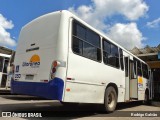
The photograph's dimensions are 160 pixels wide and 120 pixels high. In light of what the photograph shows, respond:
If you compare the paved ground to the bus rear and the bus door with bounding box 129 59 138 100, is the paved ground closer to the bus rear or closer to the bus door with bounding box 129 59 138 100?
the bus rear

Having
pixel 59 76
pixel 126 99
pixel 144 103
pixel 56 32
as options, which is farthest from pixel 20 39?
pixel 144 103

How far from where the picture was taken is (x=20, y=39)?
343 inches

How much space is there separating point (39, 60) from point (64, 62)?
101cm

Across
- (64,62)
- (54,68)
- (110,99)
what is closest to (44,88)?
(54,68)

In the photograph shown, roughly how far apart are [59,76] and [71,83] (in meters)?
0.49

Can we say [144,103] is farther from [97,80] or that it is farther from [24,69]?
[24,69]

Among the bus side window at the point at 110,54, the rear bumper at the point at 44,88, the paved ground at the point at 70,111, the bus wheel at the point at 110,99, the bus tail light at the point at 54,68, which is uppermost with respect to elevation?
the bus side window at the point at 110,54

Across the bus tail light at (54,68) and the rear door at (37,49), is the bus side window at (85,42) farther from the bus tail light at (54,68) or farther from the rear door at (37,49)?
the bus tail light at (54,68)

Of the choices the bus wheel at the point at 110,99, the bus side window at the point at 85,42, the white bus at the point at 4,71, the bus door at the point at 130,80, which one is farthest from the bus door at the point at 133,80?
the white bus at the point at 4,71

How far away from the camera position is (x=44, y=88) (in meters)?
6.96

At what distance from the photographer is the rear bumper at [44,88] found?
21.9 feet

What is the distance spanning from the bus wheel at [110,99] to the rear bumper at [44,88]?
2.92 m

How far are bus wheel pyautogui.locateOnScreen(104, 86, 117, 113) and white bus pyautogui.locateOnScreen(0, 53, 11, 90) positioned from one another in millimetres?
8663

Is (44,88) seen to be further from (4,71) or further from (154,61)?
(154,61)
